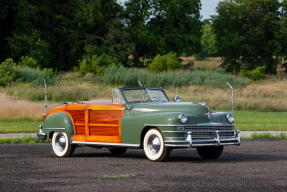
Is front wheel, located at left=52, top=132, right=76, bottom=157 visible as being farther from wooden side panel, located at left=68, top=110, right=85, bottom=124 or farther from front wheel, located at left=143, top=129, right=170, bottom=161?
front wheel, located at left=143, top=129, right=170, bottom=161

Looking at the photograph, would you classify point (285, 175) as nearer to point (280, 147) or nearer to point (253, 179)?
point (253, 179)

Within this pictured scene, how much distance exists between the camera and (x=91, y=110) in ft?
37.9

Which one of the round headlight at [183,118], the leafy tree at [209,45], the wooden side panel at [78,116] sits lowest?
the wooden side panel at [78,116]

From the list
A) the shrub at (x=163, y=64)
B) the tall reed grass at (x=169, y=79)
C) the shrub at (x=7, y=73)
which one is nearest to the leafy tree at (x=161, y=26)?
the shrub at (x=163, y=64)

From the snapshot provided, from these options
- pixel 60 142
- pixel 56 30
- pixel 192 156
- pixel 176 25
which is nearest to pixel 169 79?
pixel 56 30

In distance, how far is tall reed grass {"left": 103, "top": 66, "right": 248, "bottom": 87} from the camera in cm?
3803

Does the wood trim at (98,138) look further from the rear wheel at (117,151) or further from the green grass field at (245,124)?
the green grass field at (245,124)

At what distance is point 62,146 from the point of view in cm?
1205

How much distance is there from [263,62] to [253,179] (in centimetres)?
6763

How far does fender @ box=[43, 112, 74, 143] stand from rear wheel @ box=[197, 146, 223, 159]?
3.14 metres

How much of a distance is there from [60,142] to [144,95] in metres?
2.45

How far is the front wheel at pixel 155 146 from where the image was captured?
33.5 feet

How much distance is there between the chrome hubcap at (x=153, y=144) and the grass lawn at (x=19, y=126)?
931 centimetres

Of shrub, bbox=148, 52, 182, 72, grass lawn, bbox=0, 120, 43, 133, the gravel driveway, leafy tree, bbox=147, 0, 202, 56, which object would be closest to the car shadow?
the gravel driveway
